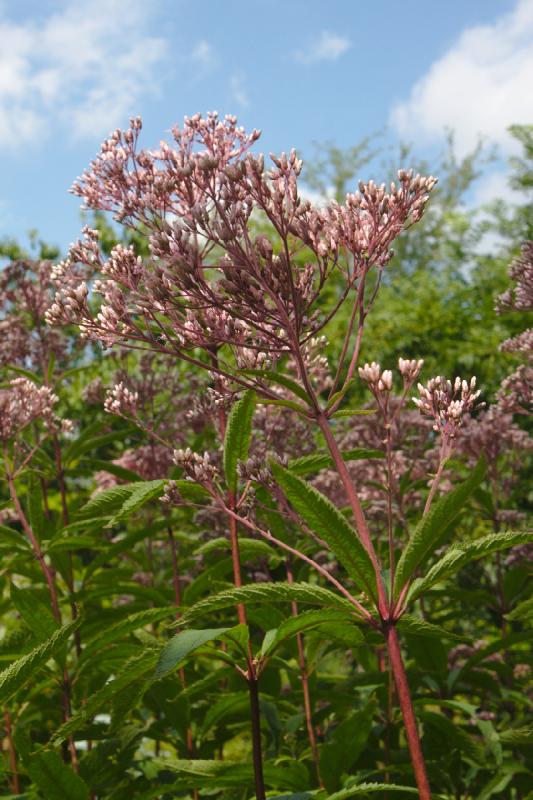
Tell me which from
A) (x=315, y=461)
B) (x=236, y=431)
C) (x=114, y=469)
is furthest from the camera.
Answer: (x=114, y=469)

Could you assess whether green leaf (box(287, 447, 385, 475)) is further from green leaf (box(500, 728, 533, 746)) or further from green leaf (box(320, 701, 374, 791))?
green leaf (box(500, 728, 533, 746))

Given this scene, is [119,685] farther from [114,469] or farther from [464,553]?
[114,469]

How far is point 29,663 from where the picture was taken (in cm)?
275

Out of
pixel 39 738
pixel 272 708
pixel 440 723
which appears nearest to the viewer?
pixel 440 723

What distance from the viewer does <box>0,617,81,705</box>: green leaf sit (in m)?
2.70

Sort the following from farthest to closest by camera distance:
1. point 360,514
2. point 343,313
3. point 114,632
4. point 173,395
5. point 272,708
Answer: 1. point 343,313
2. point 173,395
3. point 272,708
4. point 114,632
5. point 360,514

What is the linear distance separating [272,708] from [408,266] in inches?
996

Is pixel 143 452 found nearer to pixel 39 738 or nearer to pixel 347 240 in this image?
pixel 39 738

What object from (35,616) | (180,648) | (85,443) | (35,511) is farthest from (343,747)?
(85,443)

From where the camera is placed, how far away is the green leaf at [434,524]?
237cm

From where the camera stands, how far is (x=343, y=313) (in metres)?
13.2

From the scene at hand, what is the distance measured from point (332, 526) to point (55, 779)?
1.73 metres

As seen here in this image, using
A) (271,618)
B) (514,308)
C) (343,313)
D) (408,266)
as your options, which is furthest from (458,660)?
(408,266)

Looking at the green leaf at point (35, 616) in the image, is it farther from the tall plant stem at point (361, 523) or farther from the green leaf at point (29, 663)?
the tall plant stem at point (361, 523)
